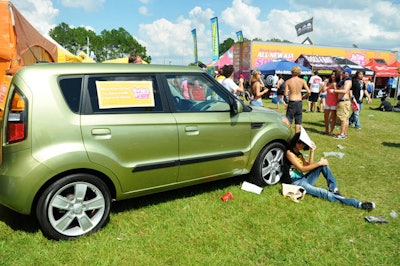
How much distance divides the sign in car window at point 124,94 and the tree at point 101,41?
233 feet

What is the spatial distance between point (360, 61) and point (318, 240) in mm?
35323

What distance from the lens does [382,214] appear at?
3.87 m

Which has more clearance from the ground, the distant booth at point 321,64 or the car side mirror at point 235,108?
the distant booth at point 321,64

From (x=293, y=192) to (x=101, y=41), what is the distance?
243 feet

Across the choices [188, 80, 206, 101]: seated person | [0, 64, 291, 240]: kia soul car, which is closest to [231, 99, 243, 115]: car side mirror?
[0, 64, 291, 240]: kia soul car

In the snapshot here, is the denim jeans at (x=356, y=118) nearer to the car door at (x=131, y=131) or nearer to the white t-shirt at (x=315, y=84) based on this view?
the white t-shirt at (x=315, y=84)

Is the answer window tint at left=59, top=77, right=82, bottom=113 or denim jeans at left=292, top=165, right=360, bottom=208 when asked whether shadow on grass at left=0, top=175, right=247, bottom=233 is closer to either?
denim jeans at left=292, top=165, right=360, bottom=208

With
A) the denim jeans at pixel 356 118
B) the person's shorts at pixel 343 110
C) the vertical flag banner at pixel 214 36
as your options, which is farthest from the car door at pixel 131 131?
the vertical flag banner at pixel 214 36

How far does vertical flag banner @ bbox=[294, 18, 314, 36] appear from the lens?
58.9 ft

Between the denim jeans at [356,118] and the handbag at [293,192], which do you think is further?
the denim jeans at [356,118]

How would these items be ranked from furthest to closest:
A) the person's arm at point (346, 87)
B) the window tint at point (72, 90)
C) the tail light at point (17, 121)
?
the person's arm at point (346, 87)
the window tint at point (72, 90)
the tail light at point (17, 121)

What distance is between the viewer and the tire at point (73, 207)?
293 cm

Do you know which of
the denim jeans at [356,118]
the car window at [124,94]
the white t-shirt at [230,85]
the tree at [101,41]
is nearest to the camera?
the car window at [124,94]

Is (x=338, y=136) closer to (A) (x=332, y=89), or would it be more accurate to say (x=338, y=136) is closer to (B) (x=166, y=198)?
(A) (x=332, y=89)
